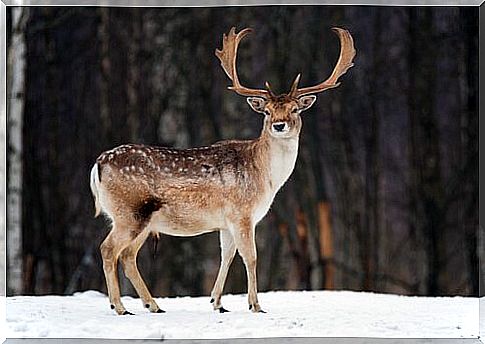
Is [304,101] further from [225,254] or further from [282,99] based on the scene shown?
[225,254]

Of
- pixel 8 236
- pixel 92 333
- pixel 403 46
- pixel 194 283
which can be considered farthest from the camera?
pixel 194 283

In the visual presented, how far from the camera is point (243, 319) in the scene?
589 cm

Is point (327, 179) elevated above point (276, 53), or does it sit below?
below

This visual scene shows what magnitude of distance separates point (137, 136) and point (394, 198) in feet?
6.57

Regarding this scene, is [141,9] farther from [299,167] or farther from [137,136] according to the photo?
[299,167]

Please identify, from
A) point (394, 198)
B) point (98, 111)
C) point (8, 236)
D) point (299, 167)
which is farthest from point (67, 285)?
point (394, 198)

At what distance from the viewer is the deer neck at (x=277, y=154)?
5945 mm

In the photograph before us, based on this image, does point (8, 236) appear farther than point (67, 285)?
No

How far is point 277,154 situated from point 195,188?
20.4 inches

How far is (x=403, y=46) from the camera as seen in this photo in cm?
755

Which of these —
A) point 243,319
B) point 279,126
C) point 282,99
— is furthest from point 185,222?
point 282,99

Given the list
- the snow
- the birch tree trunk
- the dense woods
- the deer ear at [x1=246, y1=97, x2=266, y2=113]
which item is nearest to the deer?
the deer ear at [x1=246, y1=97, x2=266, y2=113]

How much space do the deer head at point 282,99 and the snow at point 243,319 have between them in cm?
111

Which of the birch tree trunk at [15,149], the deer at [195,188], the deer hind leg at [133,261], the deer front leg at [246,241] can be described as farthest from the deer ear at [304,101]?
the birch tree trunk at [15,149]
